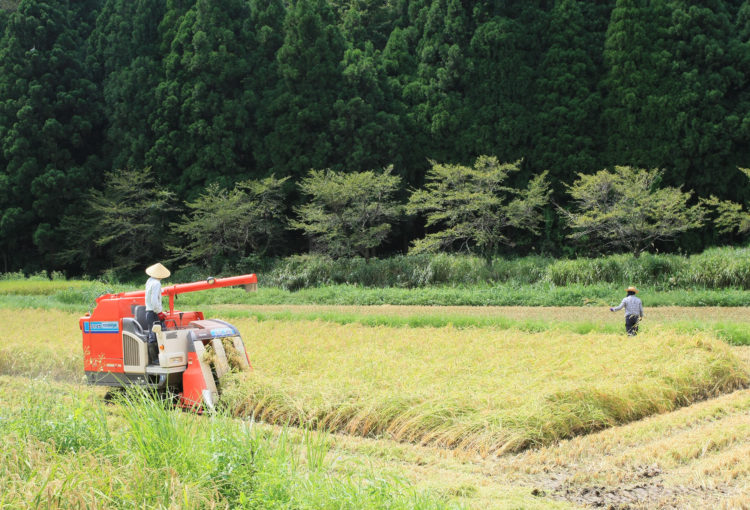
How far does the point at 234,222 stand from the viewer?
90.8 feet

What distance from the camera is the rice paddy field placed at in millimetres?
3979

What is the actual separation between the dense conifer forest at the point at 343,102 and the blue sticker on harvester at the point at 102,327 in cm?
2027

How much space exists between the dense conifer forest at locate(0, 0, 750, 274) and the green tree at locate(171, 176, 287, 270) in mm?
871

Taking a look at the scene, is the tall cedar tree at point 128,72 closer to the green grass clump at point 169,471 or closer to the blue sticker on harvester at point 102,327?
the blue sticker on harvester at point 102,327

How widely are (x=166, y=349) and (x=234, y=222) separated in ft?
67.7

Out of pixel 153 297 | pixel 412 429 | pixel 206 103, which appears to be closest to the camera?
pixel 412 429

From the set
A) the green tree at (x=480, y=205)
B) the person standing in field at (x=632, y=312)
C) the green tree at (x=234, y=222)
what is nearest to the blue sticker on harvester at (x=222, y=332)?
the person standing in field at (x=632, y=312)

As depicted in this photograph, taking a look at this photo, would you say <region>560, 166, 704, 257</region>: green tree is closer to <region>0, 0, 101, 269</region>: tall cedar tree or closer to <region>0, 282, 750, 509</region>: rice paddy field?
<region>0, 282, 750, 509</region>: rice paddy field

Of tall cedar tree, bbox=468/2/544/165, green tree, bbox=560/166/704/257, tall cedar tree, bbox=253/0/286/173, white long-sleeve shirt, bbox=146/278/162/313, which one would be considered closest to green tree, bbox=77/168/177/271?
tall cedar tree, bbox=253/0/286/173

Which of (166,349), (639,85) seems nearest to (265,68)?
(639,85)

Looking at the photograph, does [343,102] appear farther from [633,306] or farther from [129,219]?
[633,306]

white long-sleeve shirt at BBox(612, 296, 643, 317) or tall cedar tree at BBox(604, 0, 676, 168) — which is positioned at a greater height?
tall cedar tree at BBox(604, 0, 676, 168)

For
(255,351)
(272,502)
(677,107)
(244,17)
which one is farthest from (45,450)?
(244,17)

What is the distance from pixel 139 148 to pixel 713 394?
29.8 meters
